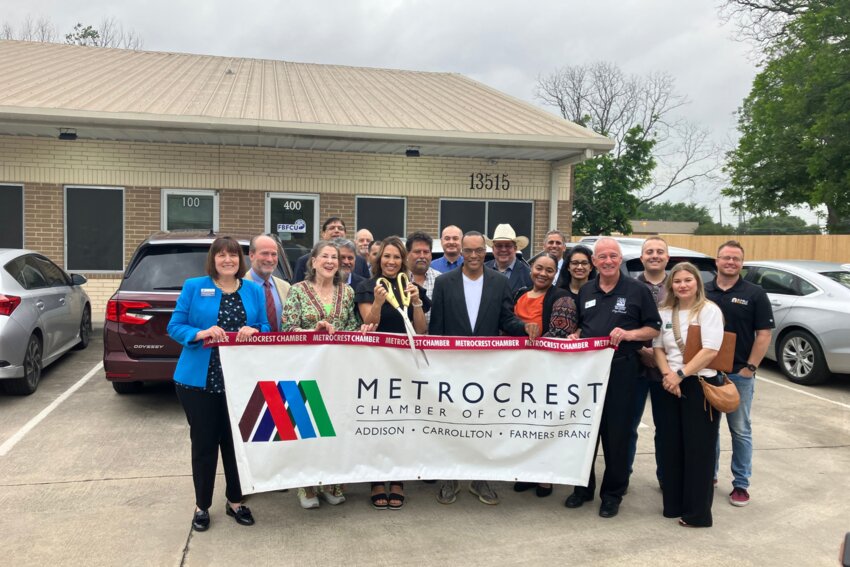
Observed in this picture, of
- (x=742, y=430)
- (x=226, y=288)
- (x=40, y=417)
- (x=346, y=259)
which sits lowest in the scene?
(x=40, y=417)

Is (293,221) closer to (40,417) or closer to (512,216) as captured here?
(512,216)

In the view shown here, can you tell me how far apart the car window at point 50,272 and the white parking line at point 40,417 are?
1.16m

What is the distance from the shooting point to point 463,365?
4336 mm

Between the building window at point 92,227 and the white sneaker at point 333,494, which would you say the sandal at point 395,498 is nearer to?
the white sneaker at point 333,494

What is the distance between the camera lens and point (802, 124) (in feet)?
77.0

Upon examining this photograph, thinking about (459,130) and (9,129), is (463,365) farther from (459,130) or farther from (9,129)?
(9,129)

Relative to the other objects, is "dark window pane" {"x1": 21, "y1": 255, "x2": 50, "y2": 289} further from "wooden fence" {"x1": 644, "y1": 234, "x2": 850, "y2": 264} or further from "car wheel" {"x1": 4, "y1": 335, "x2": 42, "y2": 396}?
"wooden fence" {"x1": 644, "y1": 234, "x2": 850, "y2": 264}

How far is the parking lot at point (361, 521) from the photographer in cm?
379

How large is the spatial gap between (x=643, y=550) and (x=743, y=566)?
0.53 metres

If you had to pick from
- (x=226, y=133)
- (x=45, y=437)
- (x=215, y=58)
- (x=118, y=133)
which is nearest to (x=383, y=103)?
(x=226, y=133)

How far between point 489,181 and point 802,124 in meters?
16.3

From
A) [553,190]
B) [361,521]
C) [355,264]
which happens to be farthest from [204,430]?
[553,190]

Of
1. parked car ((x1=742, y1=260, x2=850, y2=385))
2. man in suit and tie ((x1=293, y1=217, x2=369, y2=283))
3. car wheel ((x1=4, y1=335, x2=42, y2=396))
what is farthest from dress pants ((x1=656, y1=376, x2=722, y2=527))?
car wheel ((x1=4, y1=335, x2=42, y2=396))

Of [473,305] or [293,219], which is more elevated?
[293,219]
